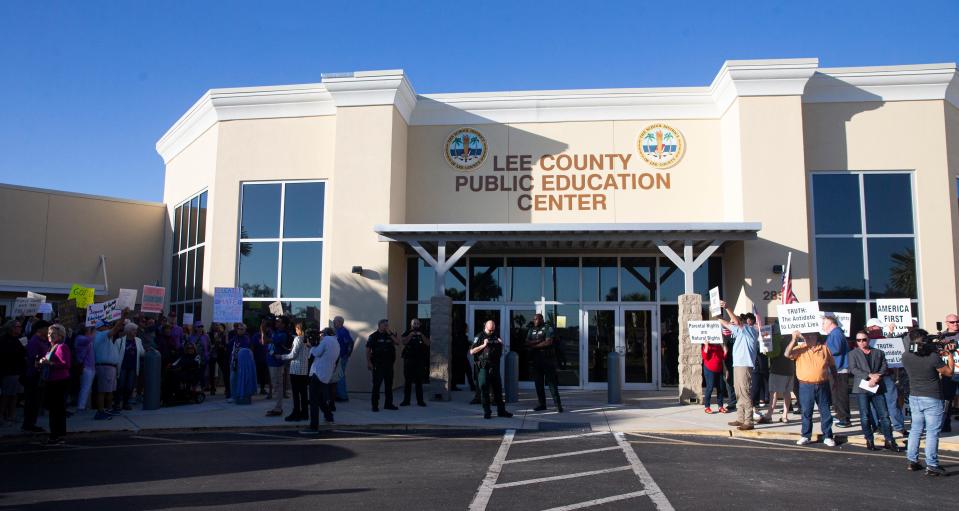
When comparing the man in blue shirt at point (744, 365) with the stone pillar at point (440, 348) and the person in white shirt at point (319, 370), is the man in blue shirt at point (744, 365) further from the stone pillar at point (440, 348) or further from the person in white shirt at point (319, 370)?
the person in white shirt at point (319, 370)

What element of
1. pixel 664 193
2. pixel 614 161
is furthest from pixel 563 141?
pixel 664 193

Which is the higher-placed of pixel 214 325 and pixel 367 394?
pixel 214 325

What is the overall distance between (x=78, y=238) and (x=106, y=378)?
10.3 meters

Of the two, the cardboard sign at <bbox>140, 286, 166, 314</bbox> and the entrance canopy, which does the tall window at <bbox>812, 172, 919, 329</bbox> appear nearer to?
the entrance canopy

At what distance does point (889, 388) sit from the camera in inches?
378

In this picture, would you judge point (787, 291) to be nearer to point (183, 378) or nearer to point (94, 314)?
point (183, 378)

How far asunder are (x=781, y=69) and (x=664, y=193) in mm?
3732

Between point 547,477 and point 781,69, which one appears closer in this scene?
point 547,477

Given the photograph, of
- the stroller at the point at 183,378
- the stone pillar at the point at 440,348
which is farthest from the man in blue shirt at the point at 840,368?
the stroller at the point at 183,378

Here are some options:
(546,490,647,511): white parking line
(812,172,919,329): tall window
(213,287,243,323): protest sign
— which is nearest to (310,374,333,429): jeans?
(213,287,243,323): protest sign

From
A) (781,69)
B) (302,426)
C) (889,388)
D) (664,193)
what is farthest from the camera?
(664,193)

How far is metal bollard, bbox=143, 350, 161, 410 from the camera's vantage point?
12609 millimetres

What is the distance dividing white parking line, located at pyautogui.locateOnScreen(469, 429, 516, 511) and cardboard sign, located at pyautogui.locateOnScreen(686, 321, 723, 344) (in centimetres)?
439

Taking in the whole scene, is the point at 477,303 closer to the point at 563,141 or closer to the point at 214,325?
the point at 563,141
